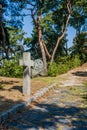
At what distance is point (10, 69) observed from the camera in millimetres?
20359

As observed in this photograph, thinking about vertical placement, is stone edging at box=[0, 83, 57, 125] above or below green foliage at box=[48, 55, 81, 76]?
above

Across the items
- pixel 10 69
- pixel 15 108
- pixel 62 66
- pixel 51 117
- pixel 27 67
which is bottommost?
pixel 62 66

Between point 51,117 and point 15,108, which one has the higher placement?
point 15,108

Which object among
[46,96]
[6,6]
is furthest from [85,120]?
[6,6]

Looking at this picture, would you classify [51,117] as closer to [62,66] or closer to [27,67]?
[27,67]

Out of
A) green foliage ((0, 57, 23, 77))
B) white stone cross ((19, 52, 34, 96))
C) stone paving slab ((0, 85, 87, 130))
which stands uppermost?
white stone cross ((19, 52, 34, 96))

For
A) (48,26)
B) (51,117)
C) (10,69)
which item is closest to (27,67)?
(51,117)

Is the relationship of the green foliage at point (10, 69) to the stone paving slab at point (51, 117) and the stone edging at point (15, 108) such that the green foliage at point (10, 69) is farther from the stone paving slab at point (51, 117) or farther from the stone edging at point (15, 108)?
the stone paving slab at point (51, 117)

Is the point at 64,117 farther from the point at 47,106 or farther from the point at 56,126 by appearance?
the point at 47,106

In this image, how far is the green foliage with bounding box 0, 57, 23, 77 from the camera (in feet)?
66.0

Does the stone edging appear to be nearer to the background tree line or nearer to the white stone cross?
the white stone cross

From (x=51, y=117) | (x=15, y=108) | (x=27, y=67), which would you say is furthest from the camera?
(x=27, y=67)

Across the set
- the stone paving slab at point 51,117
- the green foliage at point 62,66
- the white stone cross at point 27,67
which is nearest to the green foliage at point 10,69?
the green foliage at point 62,66

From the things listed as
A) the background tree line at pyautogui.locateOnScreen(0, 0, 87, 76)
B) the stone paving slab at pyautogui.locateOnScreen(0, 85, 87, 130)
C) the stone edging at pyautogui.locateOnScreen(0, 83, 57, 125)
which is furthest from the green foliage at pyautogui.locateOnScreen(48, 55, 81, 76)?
the stone paving slab at pyautogui.locateOnScreen(0, 85, 87, 130)
